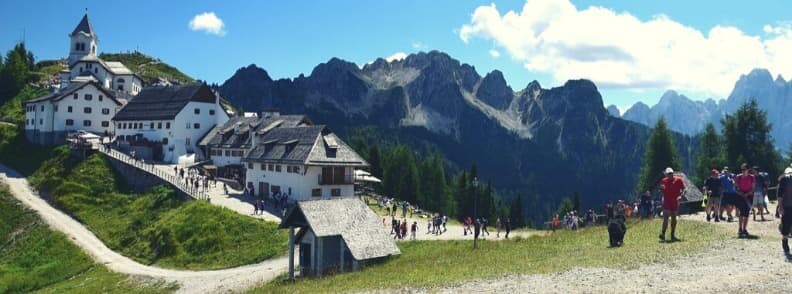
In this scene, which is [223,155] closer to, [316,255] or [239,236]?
[239,236]

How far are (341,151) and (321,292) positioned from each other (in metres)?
34.5

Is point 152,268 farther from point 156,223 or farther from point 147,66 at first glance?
point 147,66

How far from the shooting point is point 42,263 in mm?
46656

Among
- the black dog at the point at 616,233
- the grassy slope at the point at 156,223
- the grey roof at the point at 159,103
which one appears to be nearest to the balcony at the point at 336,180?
the grassy slope at the point at 156,223

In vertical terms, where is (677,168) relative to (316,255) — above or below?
above

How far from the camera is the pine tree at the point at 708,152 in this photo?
64.8m

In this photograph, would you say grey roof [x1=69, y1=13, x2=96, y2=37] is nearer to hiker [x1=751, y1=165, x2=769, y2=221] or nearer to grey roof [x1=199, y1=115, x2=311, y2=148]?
grey roof [x1=199, y1=115, x2=311, y2=148]

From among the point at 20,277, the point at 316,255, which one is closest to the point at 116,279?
the point at 20,277

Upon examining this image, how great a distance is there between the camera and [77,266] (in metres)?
45.0

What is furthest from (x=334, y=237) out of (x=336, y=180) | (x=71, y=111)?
(x=71, y=111)

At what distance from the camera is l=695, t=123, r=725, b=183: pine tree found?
6481 centimetres

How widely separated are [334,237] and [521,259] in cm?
1171

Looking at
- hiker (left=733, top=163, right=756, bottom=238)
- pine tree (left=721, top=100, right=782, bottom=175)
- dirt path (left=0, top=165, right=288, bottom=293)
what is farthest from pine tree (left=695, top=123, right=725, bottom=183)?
dirt path (left=0, top=165, right=288, bottom=293)

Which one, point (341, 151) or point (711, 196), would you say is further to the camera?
point (341, 151)
